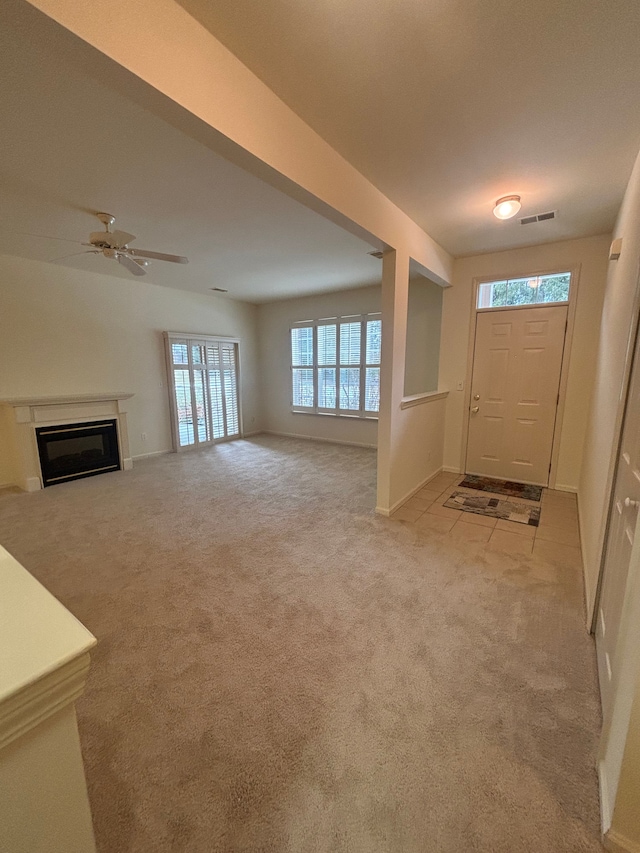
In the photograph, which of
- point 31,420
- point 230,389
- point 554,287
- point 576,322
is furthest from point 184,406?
point 576,322

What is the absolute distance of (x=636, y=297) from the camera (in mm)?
1607

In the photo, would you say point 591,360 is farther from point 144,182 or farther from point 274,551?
point 144,182

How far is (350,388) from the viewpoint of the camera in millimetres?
5980

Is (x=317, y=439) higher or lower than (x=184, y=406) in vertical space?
lower

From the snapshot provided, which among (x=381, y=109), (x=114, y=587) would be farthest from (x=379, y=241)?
(x=114, y=587)

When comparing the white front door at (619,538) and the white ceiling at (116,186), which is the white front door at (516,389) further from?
the white front door at (619,538)

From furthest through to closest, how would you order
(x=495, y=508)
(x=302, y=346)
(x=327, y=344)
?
(x=302, y=346) < (x=327, y=344) < (x=495, y=508)

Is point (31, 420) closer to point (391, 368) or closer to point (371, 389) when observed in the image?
point (391, 368)

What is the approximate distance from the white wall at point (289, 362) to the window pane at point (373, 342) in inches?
8.9

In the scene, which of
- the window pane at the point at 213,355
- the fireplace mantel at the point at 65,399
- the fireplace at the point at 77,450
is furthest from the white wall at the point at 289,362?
the fireplace at the point at 77,450

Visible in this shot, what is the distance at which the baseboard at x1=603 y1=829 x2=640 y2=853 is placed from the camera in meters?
0.96

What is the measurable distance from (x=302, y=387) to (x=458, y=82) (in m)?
5.17

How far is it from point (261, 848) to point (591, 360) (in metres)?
4.28

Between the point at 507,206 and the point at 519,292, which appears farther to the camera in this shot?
the point at 519,292
